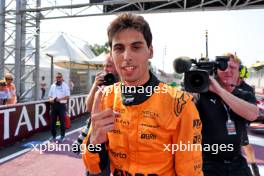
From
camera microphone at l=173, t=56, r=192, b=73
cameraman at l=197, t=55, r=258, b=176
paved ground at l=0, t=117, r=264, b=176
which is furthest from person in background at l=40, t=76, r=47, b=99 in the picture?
camera microphone at l=173, t=56, r=192, b=73

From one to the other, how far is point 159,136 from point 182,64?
584 mm

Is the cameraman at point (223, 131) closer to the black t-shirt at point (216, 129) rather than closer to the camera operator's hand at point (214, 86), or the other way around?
the black t-shirt at point (216, 129)

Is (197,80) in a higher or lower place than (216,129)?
higher

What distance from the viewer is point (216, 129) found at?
2365mm

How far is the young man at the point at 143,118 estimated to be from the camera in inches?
60.3

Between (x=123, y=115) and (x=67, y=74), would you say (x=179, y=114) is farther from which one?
(x=67, y=74)

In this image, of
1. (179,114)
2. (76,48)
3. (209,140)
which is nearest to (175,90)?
(179,114)

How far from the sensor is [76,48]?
23000 millimetres

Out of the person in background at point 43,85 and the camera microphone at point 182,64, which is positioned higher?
the camera microphone at point 182,64

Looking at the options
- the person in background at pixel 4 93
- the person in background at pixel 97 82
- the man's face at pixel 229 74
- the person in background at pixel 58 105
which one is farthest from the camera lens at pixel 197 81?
the person in background at pixel 4 93

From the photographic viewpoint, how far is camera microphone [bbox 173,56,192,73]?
1.94m

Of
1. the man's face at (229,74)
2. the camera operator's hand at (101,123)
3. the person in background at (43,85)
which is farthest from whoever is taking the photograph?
the person in background at (43,85)

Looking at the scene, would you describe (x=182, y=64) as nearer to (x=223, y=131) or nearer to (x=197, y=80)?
(x=197, y=80)

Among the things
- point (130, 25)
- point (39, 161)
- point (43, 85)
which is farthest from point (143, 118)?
point (43, 85)
